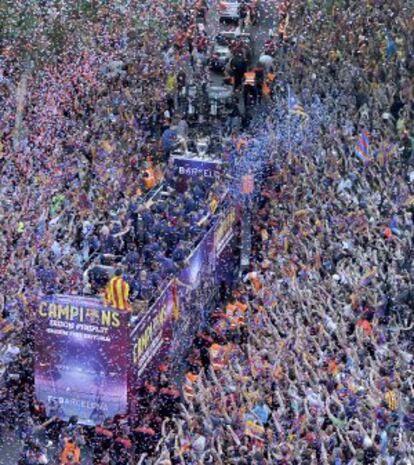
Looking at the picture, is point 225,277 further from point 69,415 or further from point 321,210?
point 69,415

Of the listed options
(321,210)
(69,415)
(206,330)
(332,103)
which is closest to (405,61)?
(332,103)

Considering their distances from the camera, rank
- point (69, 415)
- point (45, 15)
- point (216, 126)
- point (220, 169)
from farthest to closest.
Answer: point (45, 15) → point (216, 126) → point (220, 169) → point (69, 415)

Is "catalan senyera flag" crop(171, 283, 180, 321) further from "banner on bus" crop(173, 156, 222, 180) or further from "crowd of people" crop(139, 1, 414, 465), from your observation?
"banner on bus" crop(173, 156, 222, 180)

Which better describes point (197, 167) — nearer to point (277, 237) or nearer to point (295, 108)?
point (277, 237)

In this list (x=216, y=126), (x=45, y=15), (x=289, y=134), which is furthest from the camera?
(x=45, y=15)

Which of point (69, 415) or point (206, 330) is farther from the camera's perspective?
point (206, 330)

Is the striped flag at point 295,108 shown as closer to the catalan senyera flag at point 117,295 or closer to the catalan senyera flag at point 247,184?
the catalan senyera flag at point 247,184
